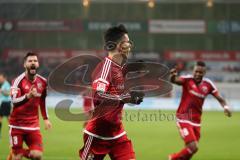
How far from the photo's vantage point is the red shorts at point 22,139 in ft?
33.6

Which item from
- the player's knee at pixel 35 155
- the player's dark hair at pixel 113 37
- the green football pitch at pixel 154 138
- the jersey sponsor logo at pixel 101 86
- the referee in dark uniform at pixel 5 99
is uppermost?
the player's dark hair at pixel 113 37

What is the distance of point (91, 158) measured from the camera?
26.3 feet

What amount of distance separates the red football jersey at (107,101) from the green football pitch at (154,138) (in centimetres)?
577

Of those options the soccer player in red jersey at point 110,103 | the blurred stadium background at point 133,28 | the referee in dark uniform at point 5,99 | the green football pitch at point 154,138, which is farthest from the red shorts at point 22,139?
the blurred stadium background at point 133,28

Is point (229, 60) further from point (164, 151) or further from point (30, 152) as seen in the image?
point (30, 152)

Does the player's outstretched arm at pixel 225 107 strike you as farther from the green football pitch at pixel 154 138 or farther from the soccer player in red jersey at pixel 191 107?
the green football pitch at pixel 154 138

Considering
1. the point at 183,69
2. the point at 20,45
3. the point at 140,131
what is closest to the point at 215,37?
the point at 183,69

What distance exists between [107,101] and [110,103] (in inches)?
2.8

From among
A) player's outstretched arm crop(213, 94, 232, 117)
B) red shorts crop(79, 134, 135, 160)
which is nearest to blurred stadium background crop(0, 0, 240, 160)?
player's outstretched arm crop(213, 94, 232, 117)

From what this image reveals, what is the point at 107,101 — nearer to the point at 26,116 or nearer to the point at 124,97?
the point at 124,97

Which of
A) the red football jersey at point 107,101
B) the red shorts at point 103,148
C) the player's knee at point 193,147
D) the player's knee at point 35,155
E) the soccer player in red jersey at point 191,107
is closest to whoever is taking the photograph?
the red football jersey at point 107,101

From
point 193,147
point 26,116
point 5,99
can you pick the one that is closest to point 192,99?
point 193,147

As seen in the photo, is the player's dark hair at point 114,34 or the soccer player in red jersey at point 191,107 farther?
the soccer player in red jersey at point 191,107

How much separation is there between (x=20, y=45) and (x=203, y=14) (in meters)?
16.1
